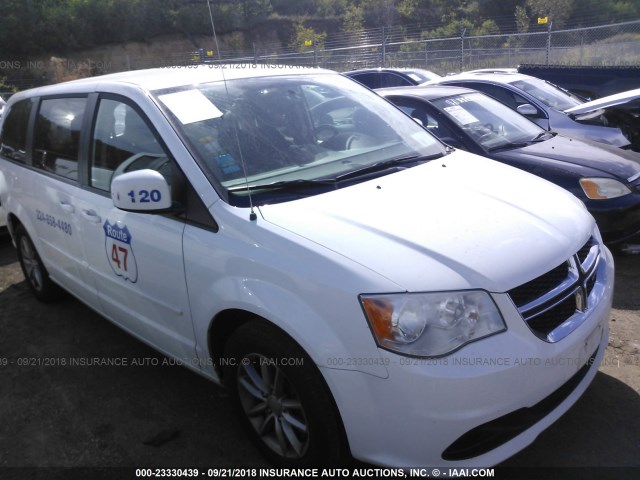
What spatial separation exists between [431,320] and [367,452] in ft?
1.87

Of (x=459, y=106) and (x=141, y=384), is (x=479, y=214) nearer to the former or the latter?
(x=141, y=384)

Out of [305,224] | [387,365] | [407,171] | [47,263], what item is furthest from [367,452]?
[47,263]

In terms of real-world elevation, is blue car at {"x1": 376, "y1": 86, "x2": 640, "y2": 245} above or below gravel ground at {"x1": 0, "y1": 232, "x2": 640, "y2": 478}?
above

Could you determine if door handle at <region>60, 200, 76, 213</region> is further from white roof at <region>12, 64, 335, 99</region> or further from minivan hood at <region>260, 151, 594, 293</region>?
minivan hood at <region>260, 151, 594, 293</region>

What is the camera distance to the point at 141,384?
342cm

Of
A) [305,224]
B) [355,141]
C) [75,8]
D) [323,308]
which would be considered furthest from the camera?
[75,8]

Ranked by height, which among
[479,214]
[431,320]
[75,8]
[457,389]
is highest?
[75,8]

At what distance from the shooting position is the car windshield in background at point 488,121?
5.17m

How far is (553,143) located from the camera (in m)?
5.21

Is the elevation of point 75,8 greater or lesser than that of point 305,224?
greater

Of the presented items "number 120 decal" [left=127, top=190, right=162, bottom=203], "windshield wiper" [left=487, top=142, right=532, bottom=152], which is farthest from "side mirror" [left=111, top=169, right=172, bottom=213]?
"windshield wiper" [left=487, top=142, right=532, bottom=152]

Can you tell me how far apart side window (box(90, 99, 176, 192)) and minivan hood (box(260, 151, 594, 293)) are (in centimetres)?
77

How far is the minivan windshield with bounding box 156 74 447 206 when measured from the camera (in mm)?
2627

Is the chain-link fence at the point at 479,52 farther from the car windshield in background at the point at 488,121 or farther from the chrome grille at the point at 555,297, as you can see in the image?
the chrome grille at the point at 555,297
